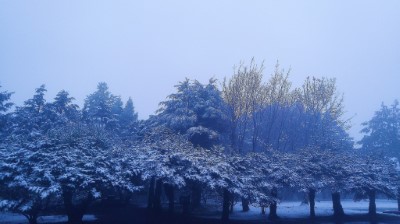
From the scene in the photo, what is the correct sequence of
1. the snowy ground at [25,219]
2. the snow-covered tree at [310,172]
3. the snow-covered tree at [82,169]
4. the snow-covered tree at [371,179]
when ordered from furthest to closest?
the snow-covered tree at [371,179], the snow-covered tree at [310,172], the snowy ground at [25,219], the snow-covered tree at [82,169]

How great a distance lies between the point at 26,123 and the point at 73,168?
→ 86.2 ft

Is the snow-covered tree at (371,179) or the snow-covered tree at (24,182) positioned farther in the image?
the snow-covered tree at (371,179)

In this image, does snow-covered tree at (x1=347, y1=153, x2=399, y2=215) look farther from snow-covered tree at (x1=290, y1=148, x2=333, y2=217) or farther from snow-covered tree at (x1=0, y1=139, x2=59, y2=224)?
snow-covered tree at (x1=0, y1=139, x2=59, y2=224)

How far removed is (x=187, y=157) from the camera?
22766mm

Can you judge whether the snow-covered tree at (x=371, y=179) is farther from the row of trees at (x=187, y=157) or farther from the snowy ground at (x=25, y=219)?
the snowy ground at (x=25, y=219)

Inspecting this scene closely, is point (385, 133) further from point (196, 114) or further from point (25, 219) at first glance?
point (25, 219)

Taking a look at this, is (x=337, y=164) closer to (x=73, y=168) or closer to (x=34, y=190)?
(x=73, y=168)

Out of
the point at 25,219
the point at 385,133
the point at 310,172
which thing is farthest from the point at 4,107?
the point at 385,133

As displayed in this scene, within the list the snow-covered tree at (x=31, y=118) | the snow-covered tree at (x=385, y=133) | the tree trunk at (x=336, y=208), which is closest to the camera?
the tree trunk at (x=336, y=208)

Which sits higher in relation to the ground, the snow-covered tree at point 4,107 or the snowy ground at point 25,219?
the snow-covered tree at point 4,107

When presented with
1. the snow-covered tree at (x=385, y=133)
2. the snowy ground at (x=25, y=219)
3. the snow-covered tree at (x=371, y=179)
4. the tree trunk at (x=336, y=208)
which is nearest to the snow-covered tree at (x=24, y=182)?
the snowy ground at (x=25, y=219)

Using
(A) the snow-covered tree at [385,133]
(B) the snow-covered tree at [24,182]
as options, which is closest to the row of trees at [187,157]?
(B) the snow-covered tree at [24,182]

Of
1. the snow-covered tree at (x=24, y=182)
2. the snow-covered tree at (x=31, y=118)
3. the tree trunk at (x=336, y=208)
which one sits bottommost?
the tree trunk at (x=336, y=208)

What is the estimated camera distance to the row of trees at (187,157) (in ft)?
65.3
